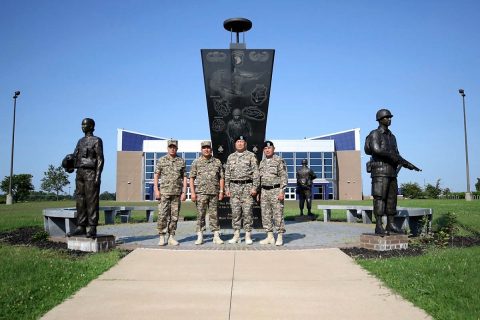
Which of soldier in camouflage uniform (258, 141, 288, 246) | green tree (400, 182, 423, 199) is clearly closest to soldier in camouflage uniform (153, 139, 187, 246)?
soldier in camouflage uniform (258, 141, 288, 246)

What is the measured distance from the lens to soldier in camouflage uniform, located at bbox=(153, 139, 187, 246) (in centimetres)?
697

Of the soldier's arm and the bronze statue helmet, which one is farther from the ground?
the bronze statue helmet

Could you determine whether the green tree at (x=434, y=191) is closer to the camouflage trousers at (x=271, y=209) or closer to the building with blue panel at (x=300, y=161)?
the building with blue panel at (x=300, y=161)

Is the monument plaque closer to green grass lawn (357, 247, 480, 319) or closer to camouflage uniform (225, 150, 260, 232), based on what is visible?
camouflage uniform (225, 150, 260, 232)

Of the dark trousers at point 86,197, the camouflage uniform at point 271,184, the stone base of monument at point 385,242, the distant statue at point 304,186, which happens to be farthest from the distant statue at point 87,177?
the distant statue at point 304,186

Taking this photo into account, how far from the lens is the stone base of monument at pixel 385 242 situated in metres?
6.33

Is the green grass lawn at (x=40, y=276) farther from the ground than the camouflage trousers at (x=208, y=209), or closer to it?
closer to it

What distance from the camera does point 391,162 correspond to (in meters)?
6.55

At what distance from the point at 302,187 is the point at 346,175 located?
129 ft

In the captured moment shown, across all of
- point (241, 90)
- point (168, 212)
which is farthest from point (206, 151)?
point (241, 90)

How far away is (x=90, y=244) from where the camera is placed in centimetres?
629

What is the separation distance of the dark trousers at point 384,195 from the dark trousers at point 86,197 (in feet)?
15.1

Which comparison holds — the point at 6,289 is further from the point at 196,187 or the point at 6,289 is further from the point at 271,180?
the point at 271,180

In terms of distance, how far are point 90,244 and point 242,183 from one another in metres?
2.73
